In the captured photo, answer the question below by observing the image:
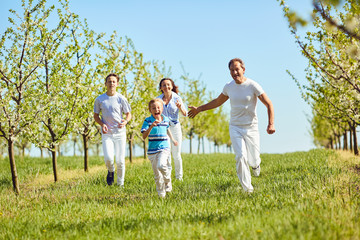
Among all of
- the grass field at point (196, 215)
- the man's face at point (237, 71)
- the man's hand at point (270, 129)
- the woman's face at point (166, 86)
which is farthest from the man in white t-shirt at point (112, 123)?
the man's hand at point (270, 129)

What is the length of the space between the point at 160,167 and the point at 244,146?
1508mm

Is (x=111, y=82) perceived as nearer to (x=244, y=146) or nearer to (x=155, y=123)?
(x=155, y=123)

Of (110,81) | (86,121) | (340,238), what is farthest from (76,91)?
(340,238)

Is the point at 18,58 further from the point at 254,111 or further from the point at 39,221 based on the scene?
the point at 254,111

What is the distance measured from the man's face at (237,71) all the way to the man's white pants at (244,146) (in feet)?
2.79

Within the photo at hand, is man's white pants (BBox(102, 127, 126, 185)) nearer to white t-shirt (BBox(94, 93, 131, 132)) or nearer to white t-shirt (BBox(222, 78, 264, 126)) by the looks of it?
white t-shirt (BBox(94, 93, 131, 132))

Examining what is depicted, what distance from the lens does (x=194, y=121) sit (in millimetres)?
25609

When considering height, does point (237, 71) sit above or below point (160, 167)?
above

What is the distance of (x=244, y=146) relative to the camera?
575 cm

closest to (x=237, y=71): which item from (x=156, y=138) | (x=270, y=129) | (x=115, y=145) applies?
(x=270, y=129)

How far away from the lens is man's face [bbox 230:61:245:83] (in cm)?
560

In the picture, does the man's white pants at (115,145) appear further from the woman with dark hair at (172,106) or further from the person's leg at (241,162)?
the person's leg at (241,162)

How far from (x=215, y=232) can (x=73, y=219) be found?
2253 millimetres

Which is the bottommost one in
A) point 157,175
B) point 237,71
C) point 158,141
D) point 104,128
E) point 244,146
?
point 157,175
